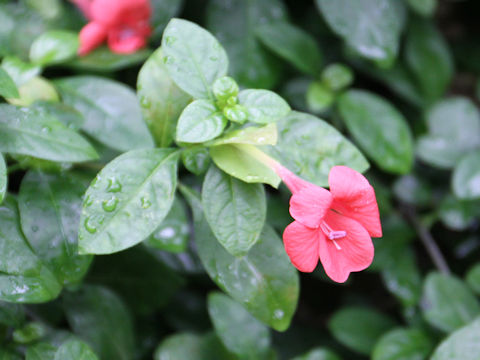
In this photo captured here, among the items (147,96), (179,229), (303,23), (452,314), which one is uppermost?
(147,96)

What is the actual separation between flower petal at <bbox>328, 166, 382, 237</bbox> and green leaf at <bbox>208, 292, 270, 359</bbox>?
0.50 meters

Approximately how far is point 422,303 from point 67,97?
1242 millimetres

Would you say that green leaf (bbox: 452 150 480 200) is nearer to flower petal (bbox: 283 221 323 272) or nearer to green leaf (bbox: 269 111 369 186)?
green leaf (bbox: 269 111 369 186)

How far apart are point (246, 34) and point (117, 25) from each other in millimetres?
427

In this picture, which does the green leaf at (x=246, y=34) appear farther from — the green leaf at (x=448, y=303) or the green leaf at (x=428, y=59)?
the green leaf at (x=448, y=303)

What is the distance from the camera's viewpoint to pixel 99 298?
1.30m

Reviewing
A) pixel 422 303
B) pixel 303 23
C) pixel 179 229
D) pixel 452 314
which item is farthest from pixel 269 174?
pixel 303 23

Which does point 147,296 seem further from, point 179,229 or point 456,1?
point 456,1

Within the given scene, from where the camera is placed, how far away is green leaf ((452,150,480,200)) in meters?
1.51

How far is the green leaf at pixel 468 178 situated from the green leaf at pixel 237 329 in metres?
0.74

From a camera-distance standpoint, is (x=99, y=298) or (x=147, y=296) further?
(x=147, y=296)

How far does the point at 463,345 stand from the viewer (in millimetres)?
1125

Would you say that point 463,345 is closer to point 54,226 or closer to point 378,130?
point 378,130

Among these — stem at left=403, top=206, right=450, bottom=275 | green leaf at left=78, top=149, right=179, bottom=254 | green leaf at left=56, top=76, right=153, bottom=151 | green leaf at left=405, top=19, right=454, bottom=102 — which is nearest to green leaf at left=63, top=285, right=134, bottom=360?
green leaf at left=56, top=76, right=153, bottom=151
